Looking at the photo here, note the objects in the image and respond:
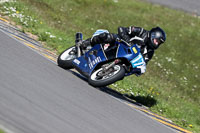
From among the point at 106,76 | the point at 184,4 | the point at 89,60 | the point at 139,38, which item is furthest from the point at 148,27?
the point at 106,76

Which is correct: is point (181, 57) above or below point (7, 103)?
below

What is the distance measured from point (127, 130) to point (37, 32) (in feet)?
19.9

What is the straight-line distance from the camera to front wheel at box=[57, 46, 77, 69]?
842 cm

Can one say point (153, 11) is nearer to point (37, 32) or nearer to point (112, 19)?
point (112, 19)

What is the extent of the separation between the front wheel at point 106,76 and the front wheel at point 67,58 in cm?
72

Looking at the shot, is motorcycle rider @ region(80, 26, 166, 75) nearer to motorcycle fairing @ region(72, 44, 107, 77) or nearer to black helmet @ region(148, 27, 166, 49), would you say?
black helmet @ region(148, 27, 166, 49)

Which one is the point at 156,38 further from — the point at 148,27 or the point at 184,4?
the point at 184,4

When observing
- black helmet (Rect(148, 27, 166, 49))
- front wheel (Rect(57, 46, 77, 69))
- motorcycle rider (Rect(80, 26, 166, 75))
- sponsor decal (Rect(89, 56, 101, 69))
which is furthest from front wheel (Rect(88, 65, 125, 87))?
black helmet (Rect(148, 27, 166, 49))

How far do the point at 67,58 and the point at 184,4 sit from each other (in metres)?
15.4

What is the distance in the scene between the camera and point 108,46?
820cm

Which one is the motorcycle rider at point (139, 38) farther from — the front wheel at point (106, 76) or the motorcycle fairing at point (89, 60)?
the front wheel at point (106, 76)

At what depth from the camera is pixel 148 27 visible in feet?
57.6

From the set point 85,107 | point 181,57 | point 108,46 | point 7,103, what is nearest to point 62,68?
point 108,46

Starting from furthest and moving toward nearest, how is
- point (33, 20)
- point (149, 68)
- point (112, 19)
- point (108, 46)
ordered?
point (112, 19) < point (149, 68) < point (33, 20) < point (108, 46)
